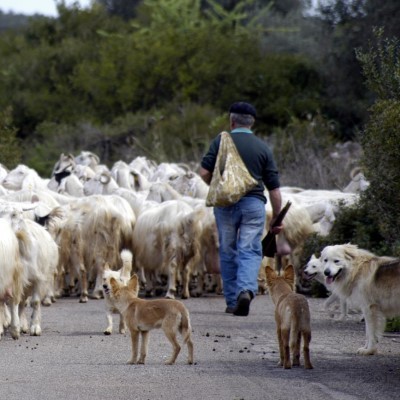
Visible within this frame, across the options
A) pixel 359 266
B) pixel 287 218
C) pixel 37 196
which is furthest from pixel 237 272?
pixel 37 196

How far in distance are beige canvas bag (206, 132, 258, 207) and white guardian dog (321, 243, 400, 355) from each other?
212cm

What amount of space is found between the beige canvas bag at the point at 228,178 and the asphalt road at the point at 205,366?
1.41 m

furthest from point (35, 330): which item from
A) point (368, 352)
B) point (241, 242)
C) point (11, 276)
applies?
point (368, 352)

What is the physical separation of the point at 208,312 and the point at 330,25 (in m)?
23.8

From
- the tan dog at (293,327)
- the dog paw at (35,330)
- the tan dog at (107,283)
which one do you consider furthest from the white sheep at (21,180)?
the tan dog at (293,327)

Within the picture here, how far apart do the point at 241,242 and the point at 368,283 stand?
9.25 feet

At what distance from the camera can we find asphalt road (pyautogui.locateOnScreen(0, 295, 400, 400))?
9078 mm

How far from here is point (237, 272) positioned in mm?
13828

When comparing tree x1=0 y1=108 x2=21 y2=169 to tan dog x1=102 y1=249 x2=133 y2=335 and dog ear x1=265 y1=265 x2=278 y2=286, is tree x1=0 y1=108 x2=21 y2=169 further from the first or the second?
dog ear x1=265 y1=265 x2=278 y2=286

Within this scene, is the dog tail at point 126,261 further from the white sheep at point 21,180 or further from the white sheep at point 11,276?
the white sheep at point 21,180

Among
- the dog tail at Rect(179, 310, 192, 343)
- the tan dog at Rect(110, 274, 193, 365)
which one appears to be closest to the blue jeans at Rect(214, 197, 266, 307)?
the tan dog at Rect(110, 274, 193, 365)

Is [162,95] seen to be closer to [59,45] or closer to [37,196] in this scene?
[59,45]

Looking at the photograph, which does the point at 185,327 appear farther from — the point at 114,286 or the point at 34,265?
the point at 34,265

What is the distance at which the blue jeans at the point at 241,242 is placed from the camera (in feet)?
44.9
